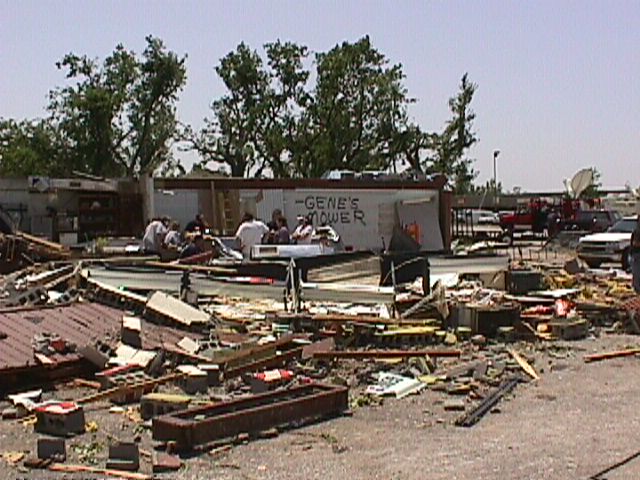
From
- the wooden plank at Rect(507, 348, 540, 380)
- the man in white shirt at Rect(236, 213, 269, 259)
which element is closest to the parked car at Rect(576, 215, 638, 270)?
the man in white shirt at Rect(236, 213, 269, 259)

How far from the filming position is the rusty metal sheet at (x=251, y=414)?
717 cm

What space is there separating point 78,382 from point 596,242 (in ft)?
68.0

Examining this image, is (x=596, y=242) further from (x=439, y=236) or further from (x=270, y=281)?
(x=270, y=281)

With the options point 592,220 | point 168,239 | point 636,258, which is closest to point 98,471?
point 636,258

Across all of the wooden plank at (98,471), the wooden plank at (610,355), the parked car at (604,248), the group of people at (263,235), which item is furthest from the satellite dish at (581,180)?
the wooden plank at (98,471)

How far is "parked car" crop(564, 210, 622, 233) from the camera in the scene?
39.5 m

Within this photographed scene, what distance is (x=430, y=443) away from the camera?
7.45 m

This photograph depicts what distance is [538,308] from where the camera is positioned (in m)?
14.9

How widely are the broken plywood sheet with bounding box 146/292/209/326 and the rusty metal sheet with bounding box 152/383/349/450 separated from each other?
11.8 ft

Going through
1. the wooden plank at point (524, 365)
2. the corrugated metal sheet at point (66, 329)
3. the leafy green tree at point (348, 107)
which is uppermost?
the leafy green tree at point (348, 107)

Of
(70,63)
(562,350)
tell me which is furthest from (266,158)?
(562,350)

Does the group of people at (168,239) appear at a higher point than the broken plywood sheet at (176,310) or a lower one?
higher

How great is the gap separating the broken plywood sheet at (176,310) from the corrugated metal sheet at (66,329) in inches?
9.4

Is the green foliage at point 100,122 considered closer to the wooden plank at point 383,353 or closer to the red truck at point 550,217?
the red truck at point 550,217
